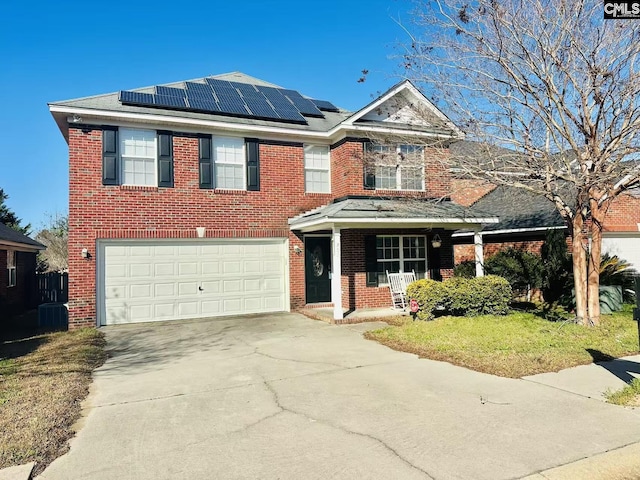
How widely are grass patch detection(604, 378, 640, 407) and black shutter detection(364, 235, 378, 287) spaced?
26.8 feet

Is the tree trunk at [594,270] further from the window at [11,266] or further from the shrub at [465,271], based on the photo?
the window at [11,266]

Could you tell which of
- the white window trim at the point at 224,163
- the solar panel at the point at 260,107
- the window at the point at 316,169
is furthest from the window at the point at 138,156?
the window at the point at 316,169

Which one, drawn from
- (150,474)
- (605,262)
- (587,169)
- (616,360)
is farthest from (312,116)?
(150,474)

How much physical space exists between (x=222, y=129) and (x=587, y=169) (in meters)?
9.43

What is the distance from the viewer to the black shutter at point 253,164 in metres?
13.2

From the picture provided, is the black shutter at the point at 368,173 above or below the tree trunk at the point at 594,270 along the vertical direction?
above

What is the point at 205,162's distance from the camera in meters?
12.7

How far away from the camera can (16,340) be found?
1005 cm

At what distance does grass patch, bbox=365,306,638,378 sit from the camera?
6793 millimetres

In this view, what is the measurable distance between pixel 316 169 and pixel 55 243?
21679 millimetres

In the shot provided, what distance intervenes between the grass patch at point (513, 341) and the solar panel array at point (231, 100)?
782cm

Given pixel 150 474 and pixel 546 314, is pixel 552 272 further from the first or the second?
pixel 150 474

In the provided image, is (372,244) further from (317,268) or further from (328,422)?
(328,422)

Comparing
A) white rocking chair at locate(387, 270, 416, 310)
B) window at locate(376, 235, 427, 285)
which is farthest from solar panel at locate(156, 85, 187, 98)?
white rocking chair at locate(387, 270, 416, 310)
